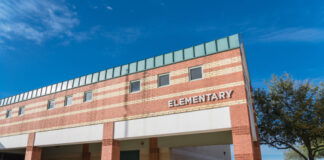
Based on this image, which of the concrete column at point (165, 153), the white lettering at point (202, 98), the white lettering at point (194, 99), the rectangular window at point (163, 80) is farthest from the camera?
the concrete column at point (165, 153)

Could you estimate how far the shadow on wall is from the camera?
24.0 metres

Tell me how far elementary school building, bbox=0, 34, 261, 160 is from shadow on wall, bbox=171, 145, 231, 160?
19 cm

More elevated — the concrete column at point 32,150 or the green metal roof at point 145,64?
the green metal roof at point 145,64

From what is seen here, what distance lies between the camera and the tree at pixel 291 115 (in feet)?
71.1

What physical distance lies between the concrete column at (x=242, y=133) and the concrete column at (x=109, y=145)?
28.4ft

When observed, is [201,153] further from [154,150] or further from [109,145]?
[109,145]

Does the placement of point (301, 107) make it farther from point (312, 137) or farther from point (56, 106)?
point (56, 106)

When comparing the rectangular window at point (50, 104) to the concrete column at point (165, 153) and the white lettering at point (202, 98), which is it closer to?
the concrete column at point (165, 153)

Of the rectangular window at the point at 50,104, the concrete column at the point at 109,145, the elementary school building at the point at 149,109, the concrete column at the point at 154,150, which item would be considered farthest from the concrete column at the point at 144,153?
the rectangular window at the point at 50,104

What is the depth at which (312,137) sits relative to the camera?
22.2 m

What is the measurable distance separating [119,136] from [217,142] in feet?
27.1

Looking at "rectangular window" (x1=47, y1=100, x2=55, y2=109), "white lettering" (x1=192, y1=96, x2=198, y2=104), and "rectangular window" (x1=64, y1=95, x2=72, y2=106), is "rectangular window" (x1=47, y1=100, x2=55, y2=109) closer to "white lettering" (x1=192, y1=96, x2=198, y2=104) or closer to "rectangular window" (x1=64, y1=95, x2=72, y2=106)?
"rectangular window" (x1=64, y1=95, x2=72, y2=106)

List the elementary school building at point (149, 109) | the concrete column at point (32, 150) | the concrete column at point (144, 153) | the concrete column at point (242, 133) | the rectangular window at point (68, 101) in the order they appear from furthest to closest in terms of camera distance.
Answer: the concrete column at point (144, 153), the concrete column at point (32, 150), the rectangular window at point (68, 101), the elementary school building at point (149, 109), the concrete column at point (242, 133)

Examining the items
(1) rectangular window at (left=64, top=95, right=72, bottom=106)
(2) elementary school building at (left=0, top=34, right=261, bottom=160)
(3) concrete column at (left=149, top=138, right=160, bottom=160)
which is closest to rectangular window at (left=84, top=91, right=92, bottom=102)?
(2) elementary school building at (left=0, top=34, right=261, bottom=160)
